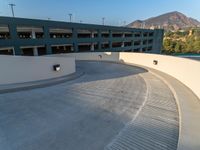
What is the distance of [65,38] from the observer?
81.6 feet

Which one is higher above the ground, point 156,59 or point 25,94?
point 156,59

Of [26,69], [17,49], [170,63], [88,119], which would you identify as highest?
[17,49]

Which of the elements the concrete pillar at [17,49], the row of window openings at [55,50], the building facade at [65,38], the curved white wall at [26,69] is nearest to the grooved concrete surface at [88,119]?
the curved white wall at [26,69]

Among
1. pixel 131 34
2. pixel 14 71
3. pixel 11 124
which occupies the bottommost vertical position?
pixel 11 124

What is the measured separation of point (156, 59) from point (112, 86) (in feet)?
18.4

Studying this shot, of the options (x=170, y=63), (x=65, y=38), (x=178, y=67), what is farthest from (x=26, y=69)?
(x=65, y=38)

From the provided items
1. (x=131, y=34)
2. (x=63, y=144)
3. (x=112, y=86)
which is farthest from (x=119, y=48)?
(x=63, y=144)

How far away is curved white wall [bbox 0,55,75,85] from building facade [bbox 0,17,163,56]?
12.4 metres

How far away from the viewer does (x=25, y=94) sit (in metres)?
6.88

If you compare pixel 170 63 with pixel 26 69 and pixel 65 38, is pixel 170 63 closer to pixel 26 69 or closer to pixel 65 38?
pixel 26 69

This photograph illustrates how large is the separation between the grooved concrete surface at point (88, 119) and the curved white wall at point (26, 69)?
4.63 feet

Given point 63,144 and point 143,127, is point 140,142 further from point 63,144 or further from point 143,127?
point 63,144

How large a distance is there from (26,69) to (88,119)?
5553 mm

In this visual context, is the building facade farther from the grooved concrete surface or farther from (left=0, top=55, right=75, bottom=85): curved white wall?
the grooved concrete surface
